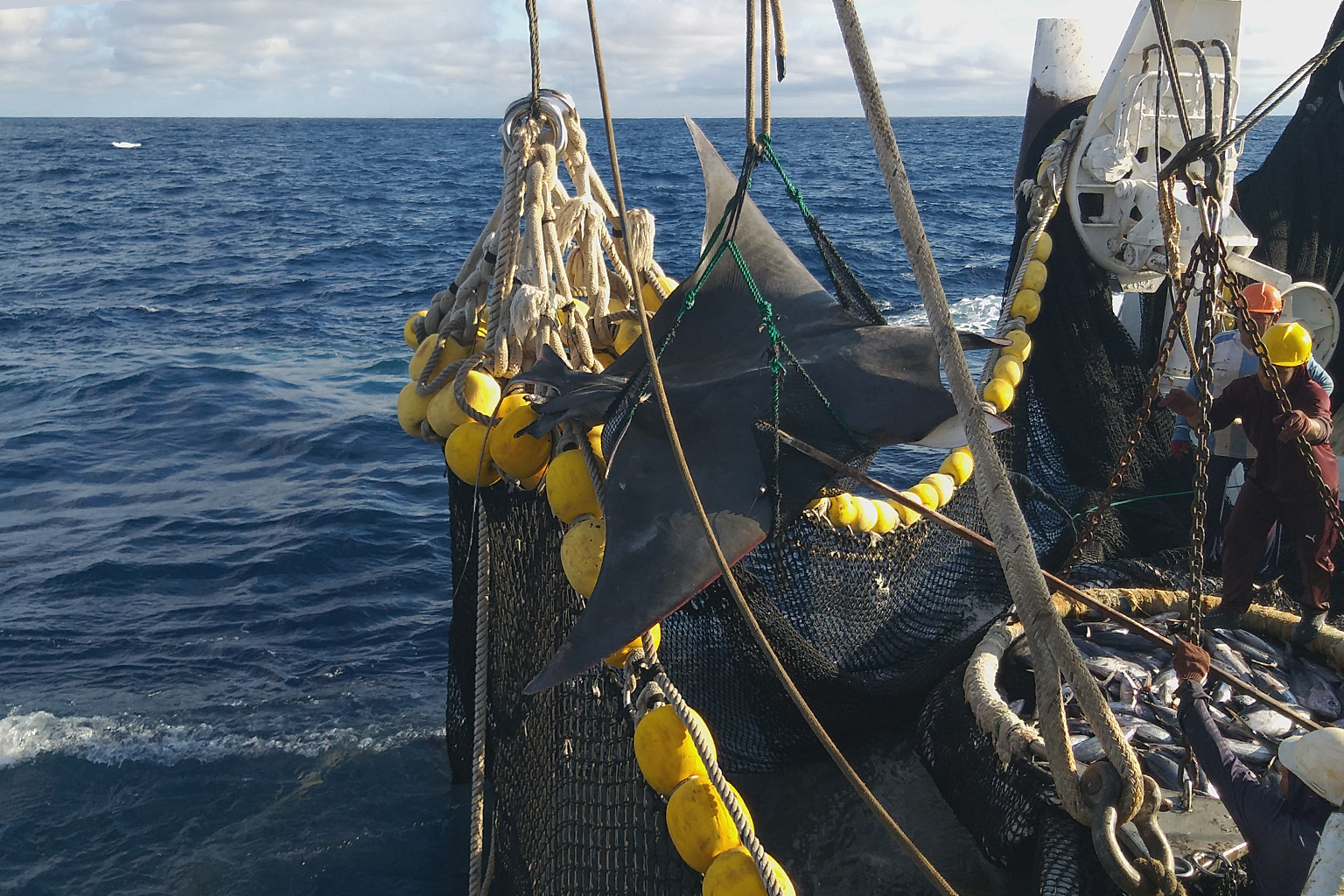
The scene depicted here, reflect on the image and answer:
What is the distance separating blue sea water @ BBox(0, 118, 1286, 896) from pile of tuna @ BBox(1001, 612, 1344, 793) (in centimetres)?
307

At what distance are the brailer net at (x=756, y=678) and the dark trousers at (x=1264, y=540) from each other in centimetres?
105

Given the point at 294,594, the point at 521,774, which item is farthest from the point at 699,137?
the point at 294,594

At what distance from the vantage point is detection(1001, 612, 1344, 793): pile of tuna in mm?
3541

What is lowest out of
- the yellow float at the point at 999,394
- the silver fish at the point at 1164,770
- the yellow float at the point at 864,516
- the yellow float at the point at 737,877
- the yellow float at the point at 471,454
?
the silver fish at the point at 1164,770

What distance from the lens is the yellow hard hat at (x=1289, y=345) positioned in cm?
353

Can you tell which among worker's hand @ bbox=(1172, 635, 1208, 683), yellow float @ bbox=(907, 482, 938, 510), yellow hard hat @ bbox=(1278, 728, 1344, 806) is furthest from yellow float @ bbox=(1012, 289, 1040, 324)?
yellow hard hat @ bbox=(1278, 728, 1344, 806)

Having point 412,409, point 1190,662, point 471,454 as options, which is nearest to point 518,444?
point 471,454

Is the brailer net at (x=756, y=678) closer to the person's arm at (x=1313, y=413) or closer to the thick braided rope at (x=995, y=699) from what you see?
the thick braided rope at (x=995, y=699)


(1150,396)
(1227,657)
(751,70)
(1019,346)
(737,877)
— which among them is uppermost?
(751,70)

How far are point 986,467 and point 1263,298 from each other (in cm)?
293

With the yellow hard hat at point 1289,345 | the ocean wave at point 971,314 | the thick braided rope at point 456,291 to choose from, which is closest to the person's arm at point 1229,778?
the yellow hard hat at point 1289,345

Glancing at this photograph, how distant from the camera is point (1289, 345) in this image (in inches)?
139

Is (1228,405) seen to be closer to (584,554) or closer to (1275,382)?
(1275,382)

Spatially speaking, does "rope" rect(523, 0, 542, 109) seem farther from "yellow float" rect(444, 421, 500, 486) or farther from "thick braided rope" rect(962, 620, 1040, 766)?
"thick braided rope" rect(962, 620, 1040, 766)
